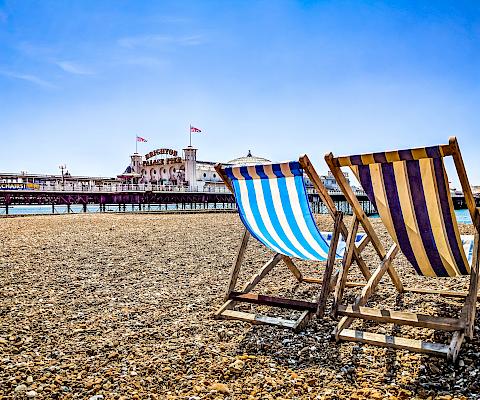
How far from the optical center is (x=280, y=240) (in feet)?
9.57

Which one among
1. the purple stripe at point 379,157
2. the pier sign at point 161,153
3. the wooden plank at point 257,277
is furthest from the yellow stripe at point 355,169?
the pier sign at point 161,153

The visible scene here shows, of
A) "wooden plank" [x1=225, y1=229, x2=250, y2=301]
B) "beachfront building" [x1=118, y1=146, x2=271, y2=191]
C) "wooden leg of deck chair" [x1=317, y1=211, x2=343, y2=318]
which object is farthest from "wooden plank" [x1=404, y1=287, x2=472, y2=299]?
"beachfront building" [x1=118, y1=146, x2=271, y2=191]

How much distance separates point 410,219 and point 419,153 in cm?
48

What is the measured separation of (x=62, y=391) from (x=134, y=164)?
175 feet

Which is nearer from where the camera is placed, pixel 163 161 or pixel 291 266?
pixel 291 266

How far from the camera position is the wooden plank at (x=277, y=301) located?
265 centimetres

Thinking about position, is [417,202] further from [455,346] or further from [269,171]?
[269,171]

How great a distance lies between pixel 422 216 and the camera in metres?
2.33

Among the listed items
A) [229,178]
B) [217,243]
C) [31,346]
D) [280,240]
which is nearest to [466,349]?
[280,240]

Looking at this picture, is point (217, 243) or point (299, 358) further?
point (217, 243)

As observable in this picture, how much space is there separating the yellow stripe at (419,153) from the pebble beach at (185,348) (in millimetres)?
1014

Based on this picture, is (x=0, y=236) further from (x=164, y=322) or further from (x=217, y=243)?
(x=164, y=322)

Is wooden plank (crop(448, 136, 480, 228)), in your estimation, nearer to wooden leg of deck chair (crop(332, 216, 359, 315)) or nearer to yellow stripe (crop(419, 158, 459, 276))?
yellow stripe (crop(419, 158, 459, 276))

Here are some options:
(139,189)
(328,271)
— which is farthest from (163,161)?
(328,271)
